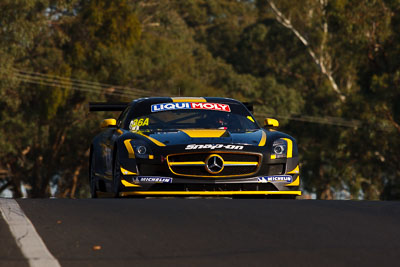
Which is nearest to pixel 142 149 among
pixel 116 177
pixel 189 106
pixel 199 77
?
pixel 116 177

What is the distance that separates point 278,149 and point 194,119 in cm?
155

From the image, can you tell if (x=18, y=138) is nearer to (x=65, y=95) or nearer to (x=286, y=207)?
(x=65, y=95)

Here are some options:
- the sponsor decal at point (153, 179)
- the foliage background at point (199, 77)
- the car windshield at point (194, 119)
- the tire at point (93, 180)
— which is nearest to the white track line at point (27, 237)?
the sponsor decal at point (153, 179)

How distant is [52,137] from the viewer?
4475 centimetres

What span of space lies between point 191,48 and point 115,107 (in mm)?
42666

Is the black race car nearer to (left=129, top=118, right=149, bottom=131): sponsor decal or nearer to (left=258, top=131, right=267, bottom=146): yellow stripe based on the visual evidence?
Result: (left=258, top=131, right=267, bottom=146): yellow stripe

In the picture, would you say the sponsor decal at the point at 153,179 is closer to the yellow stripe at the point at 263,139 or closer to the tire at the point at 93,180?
the yellow stripe at the point at 263,139

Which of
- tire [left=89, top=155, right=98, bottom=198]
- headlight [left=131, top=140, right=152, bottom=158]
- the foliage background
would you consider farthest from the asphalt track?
the foliage background

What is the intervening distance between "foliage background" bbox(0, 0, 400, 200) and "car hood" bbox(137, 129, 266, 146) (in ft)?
92.5

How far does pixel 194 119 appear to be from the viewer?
12.3 meters

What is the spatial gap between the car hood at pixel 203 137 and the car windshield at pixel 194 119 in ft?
1.36

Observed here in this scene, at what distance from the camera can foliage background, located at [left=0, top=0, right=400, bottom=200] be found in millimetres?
40562

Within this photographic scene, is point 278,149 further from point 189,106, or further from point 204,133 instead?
point 189,106

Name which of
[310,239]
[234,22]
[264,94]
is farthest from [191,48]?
[310,239]
